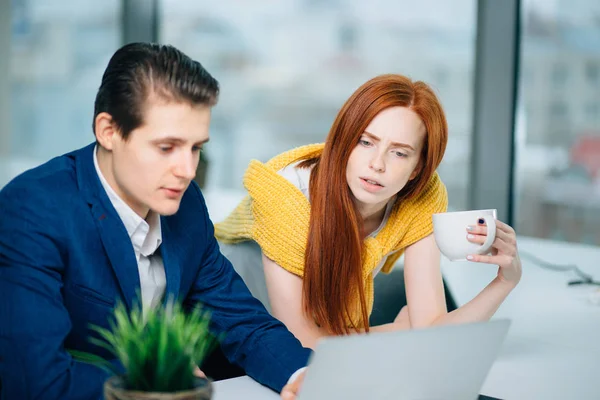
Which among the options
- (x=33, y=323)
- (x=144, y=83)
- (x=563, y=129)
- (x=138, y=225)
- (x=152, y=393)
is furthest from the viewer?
(x=563, y=129)

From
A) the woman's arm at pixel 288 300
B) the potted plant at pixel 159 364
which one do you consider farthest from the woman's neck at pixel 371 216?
the potted plant at pixel 159 364

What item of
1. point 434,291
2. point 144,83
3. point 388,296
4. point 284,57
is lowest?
point 388,296

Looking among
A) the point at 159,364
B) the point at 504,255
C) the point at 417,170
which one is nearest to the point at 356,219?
the point at 417,170

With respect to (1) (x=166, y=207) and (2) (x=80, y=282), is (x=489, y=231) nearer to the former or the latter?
(1) (x=166, y=207)

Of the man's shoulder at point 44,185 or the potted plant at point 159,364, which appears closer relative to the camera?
the potted plant at point 159,364

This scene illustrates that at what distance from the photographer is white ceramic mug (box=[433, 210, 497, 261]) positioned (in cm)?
143

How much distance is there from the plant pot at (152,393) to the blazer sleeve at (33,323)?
0.30 meters

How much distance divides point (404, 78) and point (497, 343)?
2.89ft

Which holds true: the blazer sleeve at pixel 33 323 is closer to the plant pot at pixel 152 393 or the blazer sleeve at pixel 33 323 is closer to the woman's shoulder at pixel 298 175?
the plant pot at pixel 152 393

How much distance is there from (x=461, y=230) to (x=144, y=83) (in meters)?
0.63

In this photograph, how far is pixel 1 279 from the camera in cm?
114

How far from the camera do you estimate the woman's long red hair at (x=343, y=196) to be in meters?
1.71

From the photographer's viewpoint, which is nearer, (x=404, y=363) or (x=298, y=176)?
(x=404, y=363)

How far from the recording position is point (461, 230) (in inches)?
56.6
